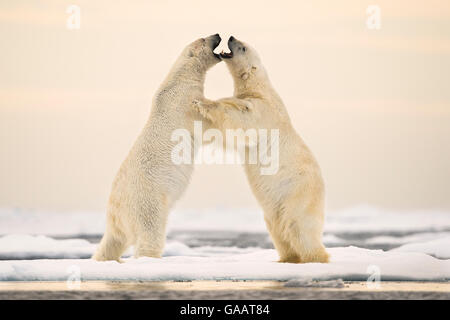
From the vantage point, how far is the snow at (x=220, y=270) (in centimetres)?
707

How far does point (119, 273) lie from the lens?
7023 millimetres

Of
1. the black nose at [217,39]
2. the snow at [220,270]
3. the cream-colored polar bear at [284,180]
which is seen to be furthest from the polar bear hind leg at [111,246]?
the black nose at [217,39]

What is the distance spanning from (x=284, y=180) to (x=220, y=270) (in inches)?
55.0

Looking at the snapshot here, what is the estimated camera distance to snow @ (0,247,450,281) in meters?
7.07

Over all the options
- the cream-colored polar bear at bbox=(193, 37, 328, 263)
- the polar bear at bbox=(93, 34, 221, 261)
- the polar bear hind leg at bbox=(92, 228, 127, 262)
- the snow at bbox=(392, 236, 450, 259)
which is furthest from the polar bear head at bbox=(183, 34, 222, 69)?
→ the snow at bbox=(392, 236, 450, 259)

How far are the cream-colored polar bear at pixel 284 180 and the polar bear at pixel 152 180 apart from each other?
319 mm

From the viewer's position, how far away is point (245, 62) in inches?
332

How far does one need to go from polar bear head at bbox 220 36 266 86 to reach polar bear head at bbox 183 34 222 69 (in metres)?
0.32

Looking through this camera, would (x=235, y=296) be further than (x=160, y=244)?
No

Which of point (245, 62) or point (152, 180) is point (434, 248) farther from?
point (152, 180)
